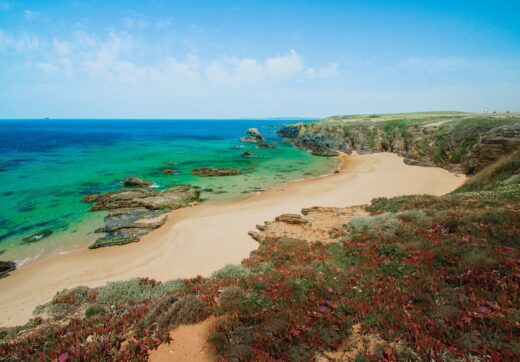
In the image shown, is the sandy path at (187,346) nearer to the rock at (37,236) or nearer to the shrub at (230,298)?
the shrub at (230,298)

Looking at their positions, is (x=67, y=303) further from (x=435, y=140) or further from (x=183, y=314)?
(x=435, y=140)

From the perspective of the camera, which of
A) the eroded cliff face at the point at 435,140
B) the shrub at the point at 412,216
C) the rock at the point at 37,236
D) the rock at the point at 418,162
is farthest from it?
the rock at the point at 418,162

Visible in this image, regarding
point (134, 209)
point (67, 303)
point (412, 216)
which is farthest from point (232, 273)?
point (134, 209)

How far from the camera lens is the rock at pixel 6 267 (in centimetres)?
1476

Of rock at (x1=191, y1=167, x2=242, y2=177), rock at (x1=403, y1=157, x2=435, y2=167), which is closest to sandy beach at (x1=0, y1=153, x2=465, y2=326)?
rock at (x1=403, y1=157, x2=435, y2=167)

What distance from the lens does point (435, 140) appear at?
142 feet

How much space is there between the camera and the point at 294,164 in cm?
4922

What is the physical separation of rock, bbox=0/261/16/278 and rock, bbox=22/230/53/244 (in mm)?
A: 3254

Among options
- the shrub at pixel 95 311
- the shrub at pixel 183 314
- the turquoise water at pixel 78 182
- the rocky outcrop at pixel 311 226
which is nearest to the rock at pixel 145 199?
the turquoise water at pixel 78 182

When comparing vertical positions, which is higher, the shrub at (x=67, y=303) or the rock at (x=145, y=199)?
the shrub at (x=67, y=303)

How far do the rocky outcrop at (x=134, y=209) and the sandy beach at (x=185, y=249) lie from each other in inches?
41.0

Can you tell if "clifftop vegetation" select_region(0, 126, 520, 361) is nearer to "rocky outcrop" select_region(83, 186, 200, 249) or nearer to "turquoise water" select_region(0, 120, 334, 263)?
"rocky outcrop" select_region(83, 186, 200, 249)

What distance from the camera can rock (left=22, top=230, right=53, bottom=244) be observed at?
18.5 meters

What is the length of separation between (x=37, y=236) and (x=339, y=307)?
2338 centimetres
